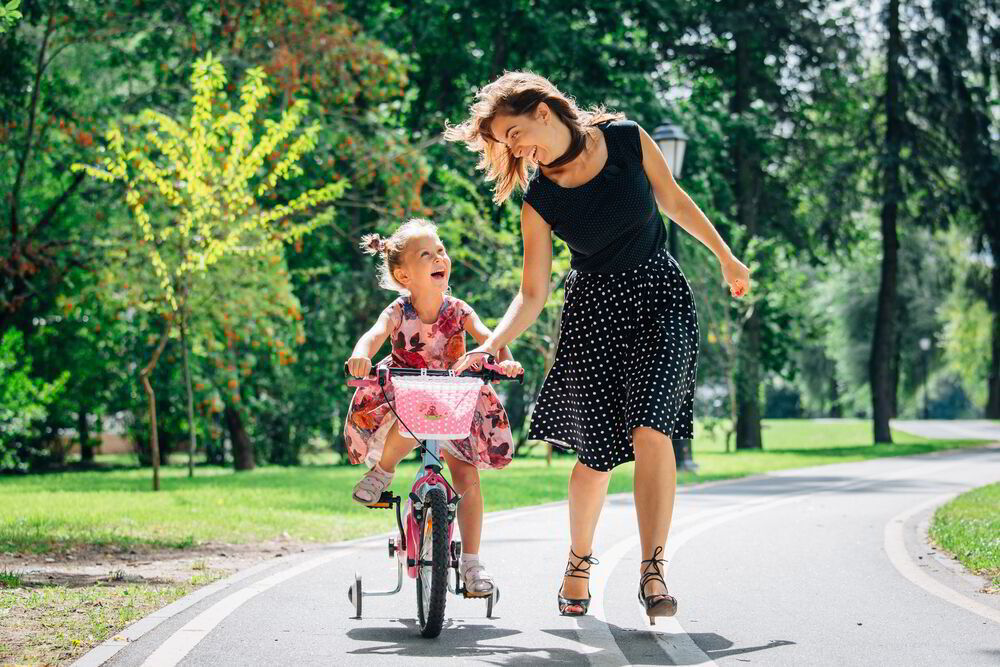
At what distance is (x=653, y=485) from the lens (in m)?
4.96

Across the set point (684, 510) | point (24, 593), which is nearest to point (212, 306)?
point (684, 510)

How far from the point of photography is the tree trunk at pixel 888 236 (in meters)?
28.5

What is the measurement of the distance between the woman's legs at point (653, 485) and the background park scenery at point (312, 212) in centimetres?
222

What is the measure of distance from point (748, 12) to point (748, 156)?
310 cm

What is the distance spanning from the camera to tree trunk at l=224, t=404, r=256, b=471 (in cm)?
2223

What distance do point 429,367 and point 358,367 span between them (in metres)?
0.63

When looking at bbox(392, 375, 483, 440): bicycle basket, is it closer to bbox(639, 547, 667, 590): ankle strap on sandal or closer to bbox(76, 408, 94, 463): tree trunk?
bbox(639, 547, 667, 590): ankle strap on sandal

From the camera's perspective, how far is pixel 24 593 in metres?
6.23

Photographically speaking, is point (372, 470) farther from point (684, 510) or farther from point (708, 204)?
point (708, 204)

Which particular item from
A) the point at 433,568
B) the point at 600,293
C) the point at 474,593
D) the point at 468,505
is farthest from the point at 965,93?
the point at 433,568

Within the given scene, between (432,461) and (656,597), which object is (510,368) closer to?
(432,461)

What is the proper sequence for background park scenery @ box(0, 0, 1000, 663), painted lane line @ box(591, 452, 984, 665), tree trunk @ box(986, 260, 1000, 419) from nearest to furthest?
painted lane line @ box(591, 452, 984, 665), background park scenery @ box(0, 0, 1000, 663), tree trunk @ box(986, 260, 1000, 419)

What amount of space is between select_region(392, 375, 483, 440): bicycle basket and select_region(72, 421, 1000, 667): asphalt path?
0.84 metres

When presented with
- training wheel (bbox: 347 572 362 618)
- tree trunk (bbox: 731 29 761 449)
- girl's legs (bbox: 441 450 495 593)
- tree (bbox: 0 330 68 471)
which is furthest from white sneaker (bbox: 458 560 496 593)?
tree trunk (bbox: 731 29 761 449)
